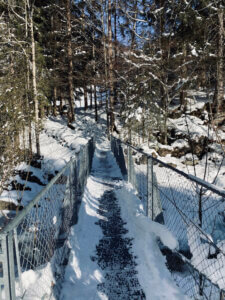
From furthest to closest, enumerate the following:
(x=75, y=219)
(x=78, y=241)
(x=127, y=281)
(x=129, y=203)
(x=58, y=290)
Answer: (x=129, y=203) < (x=75, y=219) < (x=78, y=241) < (x=127, y=281) < (x=58, y=290)

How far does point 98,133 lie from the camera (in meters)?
23.3

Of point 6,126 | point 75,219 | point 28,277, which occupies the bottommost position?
point 75,219

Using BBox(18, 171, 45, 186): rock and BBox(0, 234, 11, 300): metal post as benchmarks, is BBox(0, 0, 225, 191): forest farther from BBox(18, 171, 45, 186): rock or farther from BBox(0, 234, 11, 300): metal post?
BBox(0, 234, 11, 300): metal post

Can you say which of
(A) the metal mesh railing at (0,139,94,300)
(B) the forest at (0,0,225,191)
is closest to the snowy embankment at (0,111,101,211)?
(B) the forest at (0,0,225,191)

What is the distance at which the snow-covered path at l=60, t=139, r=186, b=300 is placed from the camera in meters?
2.94

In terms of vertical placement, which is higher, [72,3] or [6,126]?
[72,3]

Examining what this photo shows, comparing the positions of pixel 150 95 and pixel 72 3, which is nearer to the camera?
pixel 150 95

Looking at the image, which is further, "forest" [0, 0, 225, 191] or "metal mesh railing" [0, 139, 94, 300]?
"forest" [0, 0, 225, 191]

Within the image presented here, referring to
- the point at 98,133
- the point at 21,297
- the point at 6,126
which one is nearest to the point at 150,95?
the point at 98,133

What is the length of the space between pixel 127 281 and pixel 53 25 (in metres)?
24.7

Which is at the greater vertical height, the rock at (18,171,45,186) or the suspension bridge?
the suspension bridge

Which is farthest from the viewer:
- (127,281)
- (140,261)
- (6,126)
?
(6,126)

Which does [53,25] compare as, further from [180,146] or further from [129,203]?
[129,203]

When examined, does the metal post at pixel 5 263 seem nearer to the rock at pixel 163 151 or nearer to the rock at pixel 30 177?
the rock at pixel 30 177
